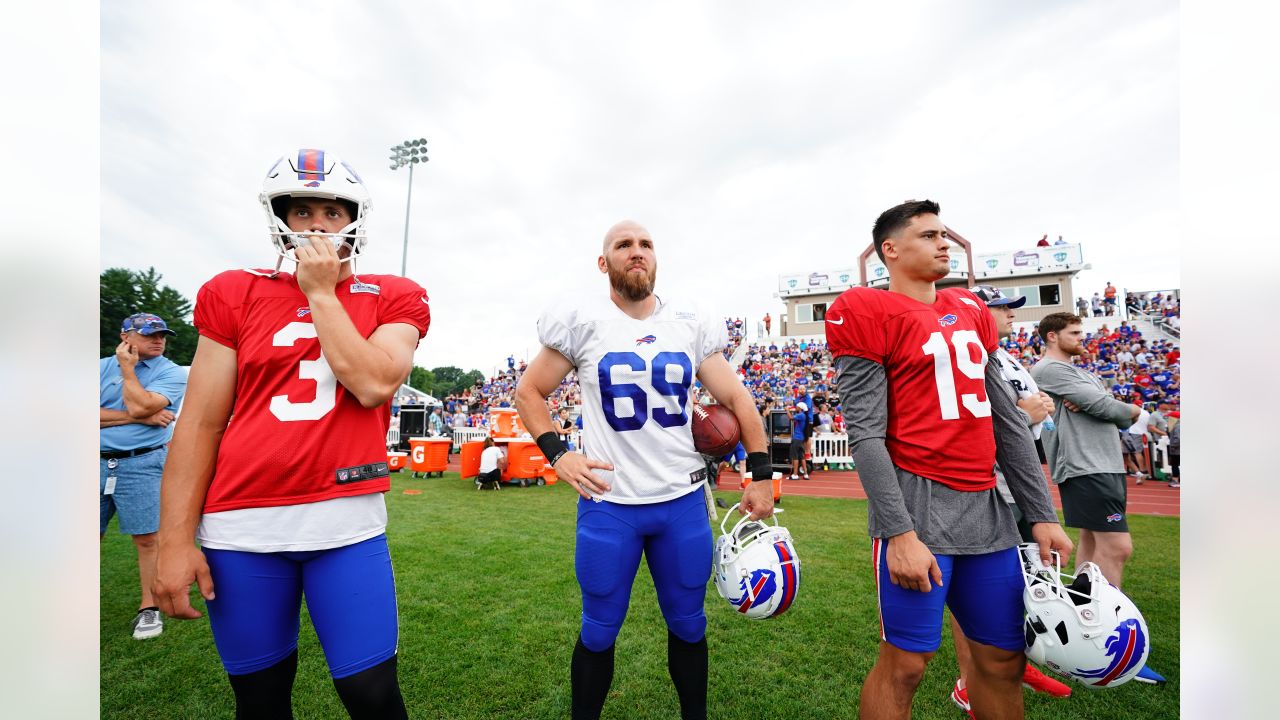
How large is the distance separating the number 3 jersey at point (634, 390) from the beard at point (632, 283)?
0.30 feet

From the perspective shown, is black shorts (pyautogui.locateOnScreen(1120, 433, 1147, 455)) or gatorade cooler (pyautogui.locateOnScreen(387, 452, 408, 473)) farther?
gatorade cooler (pyautogui.locateOnScreen(387, 452, 408, 473))

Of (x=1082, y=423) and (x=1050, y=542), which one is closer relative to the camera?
(x=1050, y=542)

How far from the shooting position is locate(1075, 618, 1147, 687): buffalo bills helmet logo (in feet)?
6.28

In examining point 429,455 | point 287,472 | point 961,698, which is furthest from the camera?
point 429,455

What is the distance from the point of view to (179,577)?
1771mm

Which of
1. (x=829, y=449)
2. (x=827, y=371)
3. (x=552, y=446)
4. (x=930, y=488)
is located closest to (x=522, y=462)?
(x=829, y=449)

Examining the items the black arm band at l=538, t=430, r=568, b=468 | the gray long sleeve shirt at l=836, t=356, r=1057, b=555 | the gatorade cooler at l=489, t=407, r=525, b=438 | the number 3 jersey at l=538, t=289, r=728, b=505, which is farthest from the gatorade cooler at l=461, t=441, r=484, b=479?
the gray long sleeve shirt at l=836, t=356, r=1057, b=555

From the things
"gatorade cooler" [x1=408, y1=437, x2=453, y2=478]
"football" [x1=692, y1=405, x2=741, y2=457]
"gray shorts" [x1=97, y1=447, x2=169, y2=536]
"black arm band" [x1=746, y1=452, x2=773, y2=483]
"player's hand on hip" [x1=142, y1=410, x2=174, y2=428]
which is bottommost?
"gatorade cooler" [x1=408, y1=437, x2=453, y2=478]

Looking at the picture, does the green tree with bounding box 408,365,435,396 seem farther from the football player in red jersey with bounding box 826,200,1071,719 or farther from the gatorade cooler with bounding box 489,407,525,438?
the football player in red jersey with bounding box 826,200,1071,719

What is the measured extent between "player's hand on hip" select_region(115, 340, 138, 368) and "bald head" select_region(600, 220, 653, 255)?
3.79 metres

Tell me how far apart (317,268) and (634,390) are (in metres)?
1.35

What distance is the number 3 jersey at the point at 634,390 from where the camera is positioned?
2.62 meters

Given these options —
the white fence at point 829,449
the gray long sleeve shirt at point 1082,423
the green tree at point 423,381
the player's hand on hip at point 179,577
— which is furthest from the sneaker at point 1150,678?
the green tree at point 423,381

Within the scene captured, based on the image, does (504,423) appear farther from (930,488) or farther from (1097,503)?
(930,488)
